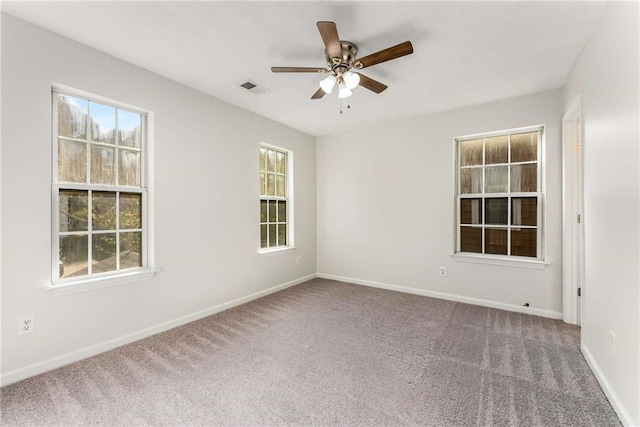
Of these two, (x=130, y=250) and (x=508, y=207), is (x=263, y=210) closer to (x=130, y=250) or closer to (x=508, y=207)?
(x=130, y=250)

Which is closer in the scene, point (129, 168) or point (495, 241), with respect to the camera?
point (129, 168)

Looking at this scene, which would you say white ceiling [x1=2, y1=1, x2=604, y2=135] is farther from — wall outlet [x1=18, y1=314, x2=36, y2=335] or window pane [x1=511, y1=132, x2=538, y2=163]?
wall outlet [x1=18, y1=314, x2=36, y2=335]

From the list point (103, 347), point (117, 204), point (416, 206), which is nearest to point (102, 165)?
point (117, 204)

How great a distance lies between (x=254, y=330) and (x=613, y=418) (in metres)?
2.68

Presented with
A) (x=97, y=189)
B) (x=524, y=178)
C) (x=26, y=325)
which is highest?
(x=524, y=178)

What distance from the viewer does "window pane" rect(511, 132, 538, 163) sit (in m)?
3.42

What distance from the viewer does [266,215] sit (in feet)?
13.9

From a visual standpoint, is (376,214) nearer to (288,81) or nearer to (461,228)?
(461,228)

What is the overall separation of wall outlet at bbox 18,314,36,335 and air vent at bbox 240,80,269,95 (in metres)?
2.67

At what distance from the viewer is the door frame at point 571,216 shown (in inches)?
118

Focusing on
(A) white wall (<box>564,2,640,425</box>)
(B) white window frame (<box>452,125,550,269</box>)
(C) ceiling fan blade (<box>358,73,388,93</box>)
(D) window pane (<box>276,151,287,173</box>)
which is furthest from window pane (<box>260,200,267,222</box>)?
(A) white wall (<box>564,2,640,425</box>)

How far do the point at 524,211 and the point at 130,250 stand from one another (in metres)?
4.39

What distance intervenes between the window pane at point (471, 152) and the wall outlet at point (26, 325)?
4.66 m

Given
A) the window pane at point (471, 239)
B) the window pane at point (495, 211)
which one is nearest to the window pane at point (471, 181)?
the window pane at point (495, 211)
